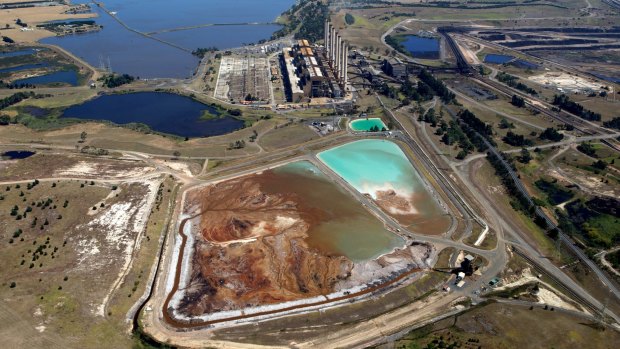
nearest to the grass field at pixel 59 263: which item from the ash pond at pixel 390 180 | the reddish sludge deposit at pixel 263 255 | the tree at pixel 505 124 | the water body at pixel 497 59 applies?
the reddish sludge deposit at pixel 263 255

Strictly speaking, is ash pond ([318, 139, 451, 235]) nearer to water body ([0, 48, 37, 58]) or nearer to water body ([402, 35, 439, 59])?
water body ([402, 35, 439, 59])

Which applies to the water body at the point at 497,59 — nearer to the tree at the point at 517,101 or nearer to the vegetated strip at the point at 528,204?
the tree at the point at 517,101

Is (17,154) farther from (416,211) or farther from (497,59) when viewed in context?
(497,59)

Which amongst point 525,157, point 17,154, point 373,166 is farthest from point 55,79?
point 525,157

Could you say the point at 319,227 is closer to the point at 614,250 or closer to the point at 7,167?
the point at 614,250

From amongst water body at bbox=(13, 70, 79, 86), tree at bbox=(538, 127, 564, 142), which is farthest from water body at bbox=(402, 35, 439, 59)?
water body at bbox=(13, 70, 79, 86)

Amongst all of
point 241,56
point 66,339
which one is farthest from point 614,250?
point 241,56
